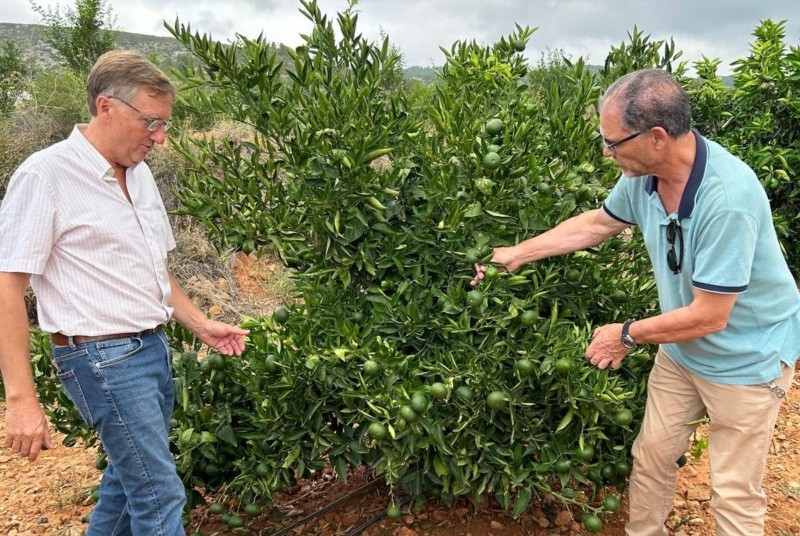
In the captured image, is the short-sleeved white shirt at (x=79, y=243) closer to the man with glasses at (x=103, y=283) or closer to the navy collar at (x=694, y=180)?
the man with glasses at (x=103, y=283)

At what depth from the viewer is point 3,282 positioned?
75.3 inches

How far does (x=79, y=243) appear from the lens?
6.72ft

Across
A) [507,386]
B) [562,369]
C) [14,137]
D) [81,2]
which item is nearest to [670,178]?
[562,369]

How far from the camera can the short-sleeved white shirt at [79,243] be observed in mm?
1931

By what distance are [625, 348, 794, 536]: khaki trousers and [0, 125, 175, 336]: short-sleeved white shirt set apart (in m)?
1.85

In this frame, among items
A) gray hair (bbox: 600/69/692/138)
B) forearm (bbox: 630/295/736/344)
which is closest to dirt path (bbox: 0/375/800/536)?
forearm (bbox: 630/295/736/344)

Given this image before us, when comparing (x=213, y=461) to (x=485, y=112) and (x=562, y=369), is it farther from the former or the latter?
(x=485, y=112)

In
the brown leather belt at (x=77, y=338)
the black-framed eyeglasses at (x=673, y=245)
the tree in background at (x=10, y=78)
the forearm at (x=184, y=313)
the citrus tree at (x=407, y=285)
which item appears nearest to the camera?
the brown leather belt at (x=77, y=338)

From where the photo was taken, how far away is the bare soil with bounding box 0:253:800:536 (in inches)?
118

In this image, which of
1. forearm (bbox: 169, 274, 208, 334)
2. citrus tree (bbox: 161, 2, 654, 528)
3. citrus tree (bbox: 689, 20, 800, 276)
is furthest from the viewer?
citrus tree (bbox: 689, 20, 800, 276)

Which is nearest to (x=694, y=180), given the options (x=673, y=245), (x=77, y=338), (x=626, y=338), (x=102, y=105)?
(x=673, y=245)

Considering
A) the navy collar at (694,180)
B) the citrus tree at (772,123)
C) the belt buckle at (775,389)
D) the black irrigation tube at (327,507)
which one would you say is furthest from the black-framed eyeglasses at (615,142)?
the citrus tree at (772,123)

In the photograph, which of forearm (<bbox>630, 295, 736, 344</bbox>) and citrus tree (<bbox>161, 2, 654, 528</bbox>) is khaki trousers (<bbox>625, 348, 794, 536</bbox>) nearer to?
citrus tree (<bbox>161, 2, 654, 528</bbox>)

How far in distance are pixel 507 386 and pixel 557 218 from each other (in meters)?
0.65
